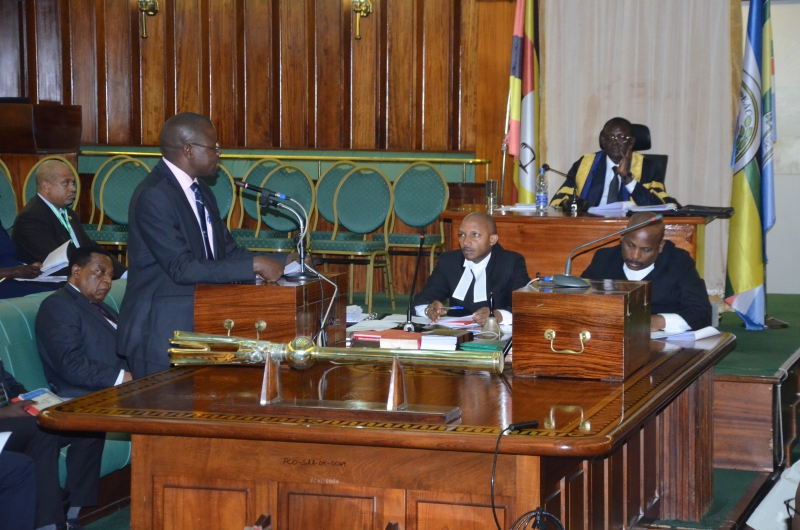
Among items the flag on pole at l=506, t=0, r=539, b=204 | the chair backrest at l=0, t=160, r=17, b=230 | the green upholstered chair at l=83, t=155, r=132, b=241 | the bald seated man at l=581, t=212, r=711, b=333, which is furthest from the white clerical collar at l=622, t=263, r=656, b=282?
the chair backrest at l=0, t=160, r=17, b=230

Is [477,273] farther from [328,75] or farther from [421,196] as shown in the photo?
[328,75]

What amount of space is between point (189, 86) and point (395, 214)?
2.36 m

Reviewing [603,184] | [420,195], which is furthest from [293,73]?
[603,184]

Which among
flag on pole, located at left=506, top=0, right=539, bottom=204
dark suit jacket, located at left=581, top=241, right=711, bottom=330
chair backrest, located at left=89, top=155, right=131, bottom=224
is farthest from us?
chair backrest, located at left=89, top=155, right=131, bottom=224

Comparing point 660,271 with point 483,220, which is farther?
point 483,220

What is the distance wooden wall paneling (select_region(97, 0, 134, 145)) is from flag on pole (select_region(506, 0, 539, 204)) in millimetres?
3605

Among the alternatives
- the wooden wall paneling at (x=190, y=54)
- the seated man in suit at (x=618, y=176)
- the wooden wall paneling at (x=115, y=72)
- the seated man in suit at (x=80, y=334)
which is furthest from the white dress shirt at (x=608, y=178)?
the wooden wall paneling at (x=115, y=72)

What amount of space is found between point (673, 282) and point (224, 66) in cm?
553

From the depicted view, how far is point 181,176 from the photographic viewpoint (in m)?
3.00

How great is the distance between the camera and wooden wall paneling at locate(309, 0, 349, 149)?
8.04 m

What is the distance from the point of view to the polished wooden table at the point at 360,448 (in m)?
1.83

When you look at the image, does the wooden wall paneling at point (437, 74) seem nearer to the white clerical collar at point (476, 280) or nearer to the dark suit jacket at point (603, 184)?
the dark suit jacket at point (603, 184)

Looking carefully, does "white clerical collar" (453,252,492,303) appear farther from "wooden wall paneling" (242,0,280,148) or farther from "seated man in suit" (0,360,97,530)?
"wooden wall paneling" (242,0,280,148)

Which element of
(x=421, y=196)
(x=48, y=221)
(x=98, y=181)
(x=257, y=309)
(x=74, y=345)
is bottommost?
(x=74, y=345)
